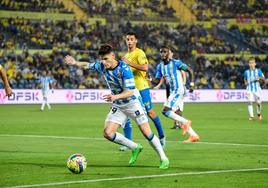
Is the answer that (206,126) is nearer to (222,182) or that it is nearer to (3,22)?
(222,182)

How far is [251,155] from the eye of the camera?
48.5 ft

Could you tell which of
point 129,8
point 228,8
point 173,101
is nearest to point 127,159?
point 173,101

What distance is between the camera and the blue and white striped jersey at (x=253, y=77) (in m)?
30.4

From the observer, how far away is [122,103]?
41.8 feet

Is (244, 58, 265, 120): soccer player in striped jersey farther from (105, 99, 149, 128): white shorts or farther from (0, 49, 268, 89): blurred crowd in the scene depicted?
(0, 49, 268, 89): blurred crowd

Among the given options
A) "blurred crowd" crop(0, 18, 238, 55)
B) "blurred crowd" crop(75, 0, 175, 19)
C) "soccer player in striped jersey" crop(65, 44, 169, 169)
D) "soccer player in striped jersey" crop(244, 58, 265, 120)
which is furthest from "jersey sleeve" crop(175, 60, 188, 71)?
"blurred crowd" crop(75, 0, 175, 19)

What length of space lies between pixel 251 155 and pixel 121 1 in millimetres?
45592

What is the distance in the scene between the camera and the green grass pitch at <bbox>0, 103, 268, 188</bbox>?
35.2 ft

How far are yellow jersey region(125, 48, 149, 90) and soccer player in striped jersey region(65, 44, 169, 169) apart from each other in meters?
2.50

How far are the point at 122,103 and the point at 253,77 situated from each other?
61.7 feet

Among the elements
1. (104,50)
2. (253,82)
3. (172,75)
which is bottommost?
(253,82)

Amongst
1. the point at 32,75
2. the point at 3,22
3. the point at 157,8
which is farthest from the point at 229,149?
the point at 157,8

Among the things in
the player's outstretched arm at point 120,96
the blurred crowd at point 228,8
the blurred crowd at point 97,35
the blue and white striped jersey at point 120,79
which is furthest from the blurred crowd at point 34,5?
the player's outstretched arm at point 120,96

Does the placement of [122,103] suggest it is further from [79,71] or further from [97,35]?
[97,35]
